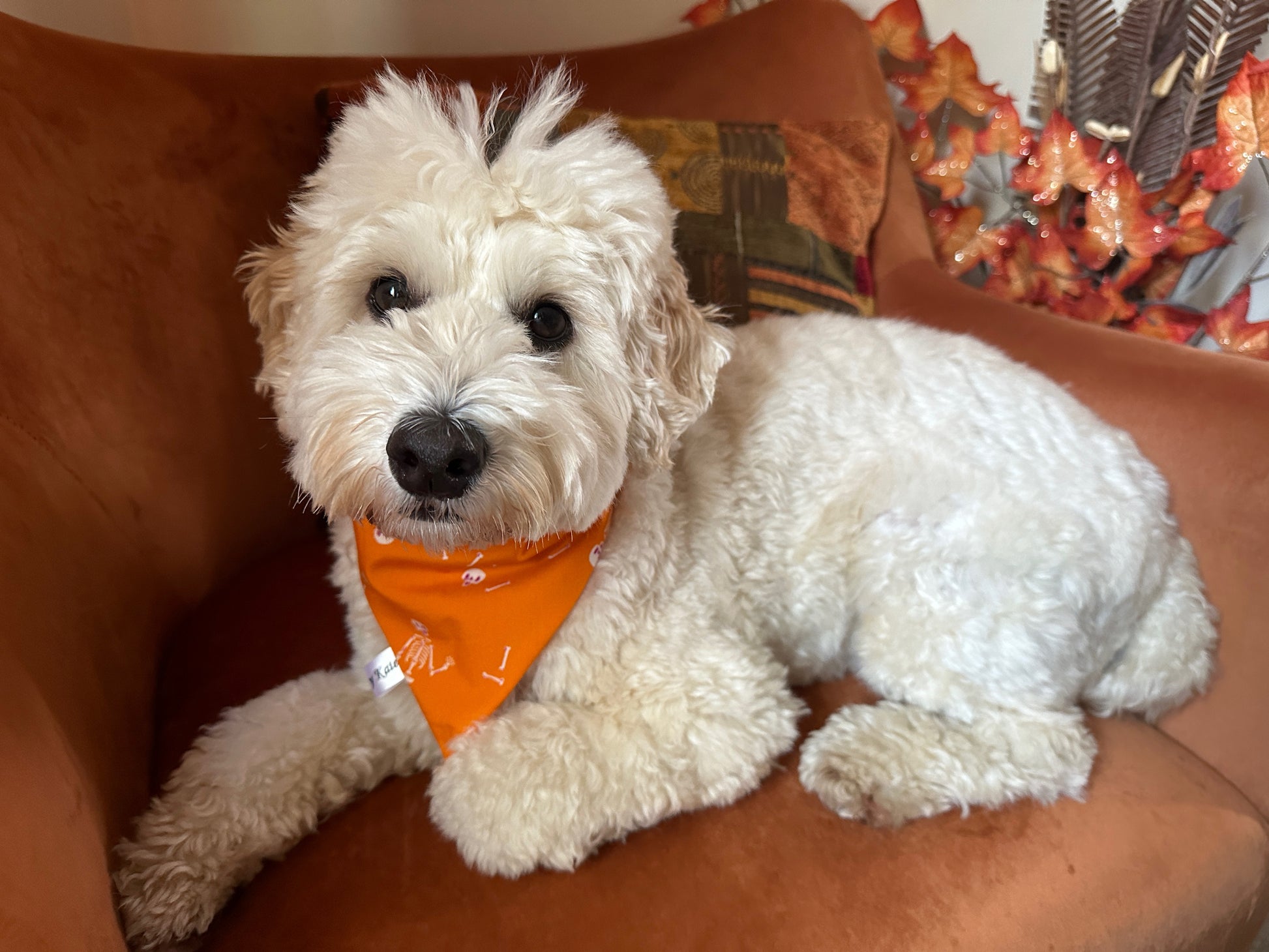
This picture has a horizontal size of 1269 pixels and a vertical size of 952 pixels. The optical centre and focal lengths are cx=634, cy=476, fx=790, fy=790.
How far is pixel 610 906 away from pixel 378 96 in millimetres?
1221

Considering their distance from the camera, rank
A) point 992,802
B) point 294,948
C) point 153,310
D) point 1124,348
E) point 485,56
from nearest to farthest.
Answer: point 294,948
point 992,802
point 153,310
point 1124,348
point 485,56

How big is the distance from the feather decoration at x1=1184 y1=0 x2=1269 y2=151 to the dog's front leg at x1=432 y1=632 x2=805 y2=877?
1.76 meters

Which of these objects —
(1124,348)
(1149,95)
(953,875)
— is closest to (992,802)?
(953,875)

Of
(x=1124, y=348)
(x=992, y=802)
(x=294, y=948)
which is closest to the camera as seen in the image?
(x=294, y=948)

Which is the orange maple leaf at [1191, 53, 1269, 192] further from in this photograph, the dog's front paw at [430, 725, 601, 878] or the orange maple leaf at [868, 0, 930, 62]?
the dog's front paw at [430, 725, 601, 878]

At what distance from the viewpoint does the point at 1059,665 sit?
4.43 ft

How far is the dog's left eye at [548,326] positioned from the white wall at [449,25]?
164 cm

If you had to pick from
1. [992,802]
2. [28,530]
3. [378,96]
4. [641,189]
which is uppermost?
[378,96]

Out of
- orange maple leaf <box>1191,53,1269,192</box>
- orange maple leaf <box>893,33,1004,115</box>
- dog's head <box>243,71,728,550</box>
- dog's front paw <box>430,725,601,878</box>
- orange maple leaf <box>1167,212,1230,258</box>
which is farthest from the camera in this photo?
orange maple leaf <box>893,33,1004,115</box>

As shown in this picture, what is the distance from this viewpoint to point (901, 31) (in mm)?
2316

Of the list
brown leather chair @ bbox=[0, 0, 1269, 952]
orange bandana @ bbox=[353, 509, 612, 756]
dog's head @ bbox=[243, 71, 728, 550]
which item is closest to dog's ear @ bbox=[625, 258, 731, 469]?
dog's head @ bbox=[243, 71, 728, 550]

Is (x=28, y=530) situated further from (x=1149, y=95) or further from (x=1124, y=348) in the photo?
(x=1149, y=95)

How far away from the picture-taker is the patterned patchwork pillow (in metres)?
1.86

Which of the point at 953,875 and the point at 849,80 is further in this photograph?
the point at 849,80
